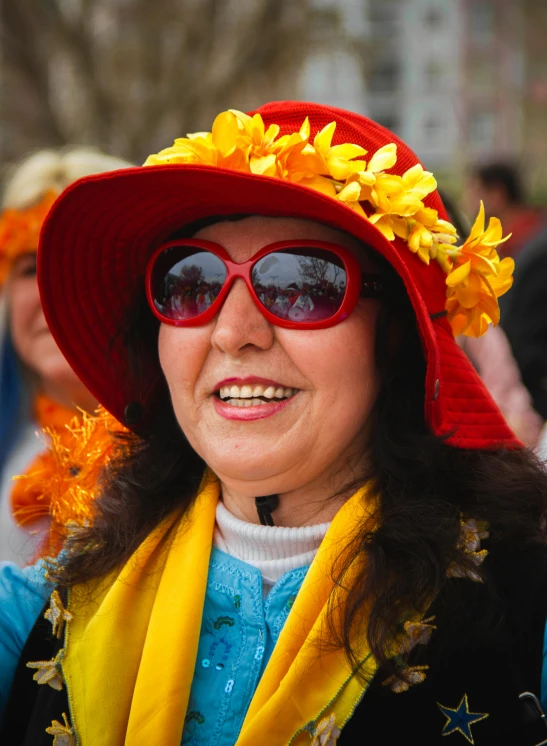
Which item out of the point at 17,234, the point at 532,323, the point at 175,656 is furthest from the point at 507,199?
the point at 175,656

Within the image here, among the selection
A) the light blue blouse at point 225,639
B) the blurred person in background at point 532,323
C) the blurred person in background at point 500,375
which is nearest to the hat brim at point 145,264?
the light blue blouse at point 225,639

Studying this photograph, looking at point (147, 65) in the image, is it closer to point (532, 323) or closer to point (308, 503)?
point (532, 323)

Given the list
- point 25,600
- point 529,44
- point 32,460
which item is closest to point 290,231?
point 25,600

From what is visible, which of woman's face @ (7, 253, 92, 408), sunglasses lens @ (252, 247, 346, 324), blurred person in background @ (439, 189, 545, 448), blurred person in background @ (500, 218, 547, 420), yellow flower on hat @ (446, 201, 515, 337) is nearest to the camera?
sunglasses lens @ (252, 247, 346, 324)

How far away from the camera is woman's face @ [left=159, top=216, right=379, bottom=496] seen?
6.14 ft

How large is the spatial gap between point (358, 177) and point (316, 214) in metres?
0.11

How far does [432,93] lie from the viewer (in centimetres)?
4447

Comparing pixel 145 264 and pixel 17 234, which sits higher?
pixel 17 234

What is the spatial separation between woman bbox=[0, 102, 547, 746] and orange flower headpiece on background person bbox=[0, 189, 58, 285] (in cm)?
158

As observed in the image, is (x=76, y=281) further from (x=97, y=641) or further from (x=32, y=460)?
(x=32, y=460)

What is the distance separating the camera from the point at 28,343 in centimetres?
371

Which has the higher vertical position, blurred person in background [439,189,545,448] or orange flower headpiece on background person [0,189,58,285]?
orange flower headpiece on background person [0,189,58,285]

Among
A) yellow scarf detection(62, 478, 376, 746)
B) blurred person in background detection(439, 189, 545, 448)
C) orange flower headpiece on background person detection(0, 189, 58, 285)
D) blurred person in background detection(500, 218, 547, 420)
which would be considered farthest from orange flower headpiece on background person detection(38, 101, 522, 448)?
blurred person in background detection(500, 218, 547, 420)

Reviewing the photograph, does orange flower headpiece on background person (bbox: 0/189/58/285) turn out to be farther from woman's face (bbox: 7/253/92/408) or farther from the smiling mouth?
the smiling mouth
